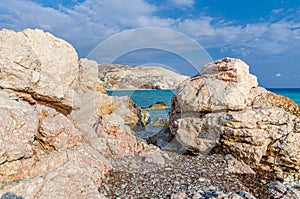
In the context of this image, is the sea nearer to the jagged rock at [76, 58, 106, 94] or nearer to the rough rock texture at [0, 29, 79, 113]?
the jagged rock at [76, 58, 106, 94]

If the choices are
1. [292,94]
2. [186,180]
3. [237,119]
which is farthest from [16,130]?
[292,94]

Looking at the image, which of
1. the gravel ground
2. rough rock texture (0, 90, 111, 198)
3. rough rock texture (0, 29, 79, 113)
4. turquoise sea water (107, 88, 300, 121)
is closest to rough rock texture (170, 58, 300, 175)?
the gravel ground

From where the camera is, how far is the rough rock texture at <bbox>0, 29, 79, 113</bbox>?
7945mm

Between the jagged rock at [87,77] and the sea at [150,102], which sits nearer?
the jagged rock at [87,77]

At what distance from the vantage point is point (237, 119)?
9.09m

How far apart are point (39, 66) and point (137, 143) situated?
4842mm

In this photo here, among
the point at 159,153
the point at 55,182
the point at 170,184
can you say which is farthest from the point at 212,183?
the point at 55,182

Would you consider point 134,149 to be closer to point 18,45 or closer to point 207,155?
point 207,155

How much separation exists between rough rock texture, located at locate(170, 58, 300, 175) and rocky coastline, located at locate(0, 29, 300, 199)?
0.04m

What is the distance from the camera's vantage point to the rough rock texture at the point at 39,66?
7945 millimetres

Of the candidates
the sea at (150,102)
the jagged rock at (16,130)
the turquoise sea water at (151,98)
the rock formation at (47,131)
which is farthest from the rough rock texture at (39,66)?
the turquoise sea water at (151,98)

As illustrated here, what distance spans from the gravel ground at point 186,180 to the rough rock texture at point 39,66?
3433 mm

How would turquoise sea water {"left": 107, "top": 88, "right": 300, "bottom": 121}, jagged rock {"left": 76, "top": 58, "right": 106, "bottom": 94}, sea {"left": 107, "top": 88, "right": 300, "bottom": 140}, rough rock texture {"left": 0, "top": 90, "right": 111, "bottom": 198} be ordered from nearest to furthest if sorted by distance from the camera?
rough rock texture {"left": 0, "top": 90, "right": 111, "bottom": 198} → jagged rock {"left": 76, "top": 58, "right": 106, "bottom": 94} → sea {"left": 107, "top": 88, "right": 300, "bottom": 140} → turquoise sea water {"left": 107, "top": 88, "right": 300, "bottom": 121}

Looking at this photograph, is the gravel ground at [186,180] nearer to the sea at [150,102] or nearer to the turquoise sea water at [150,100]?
the sea at [150,102]
